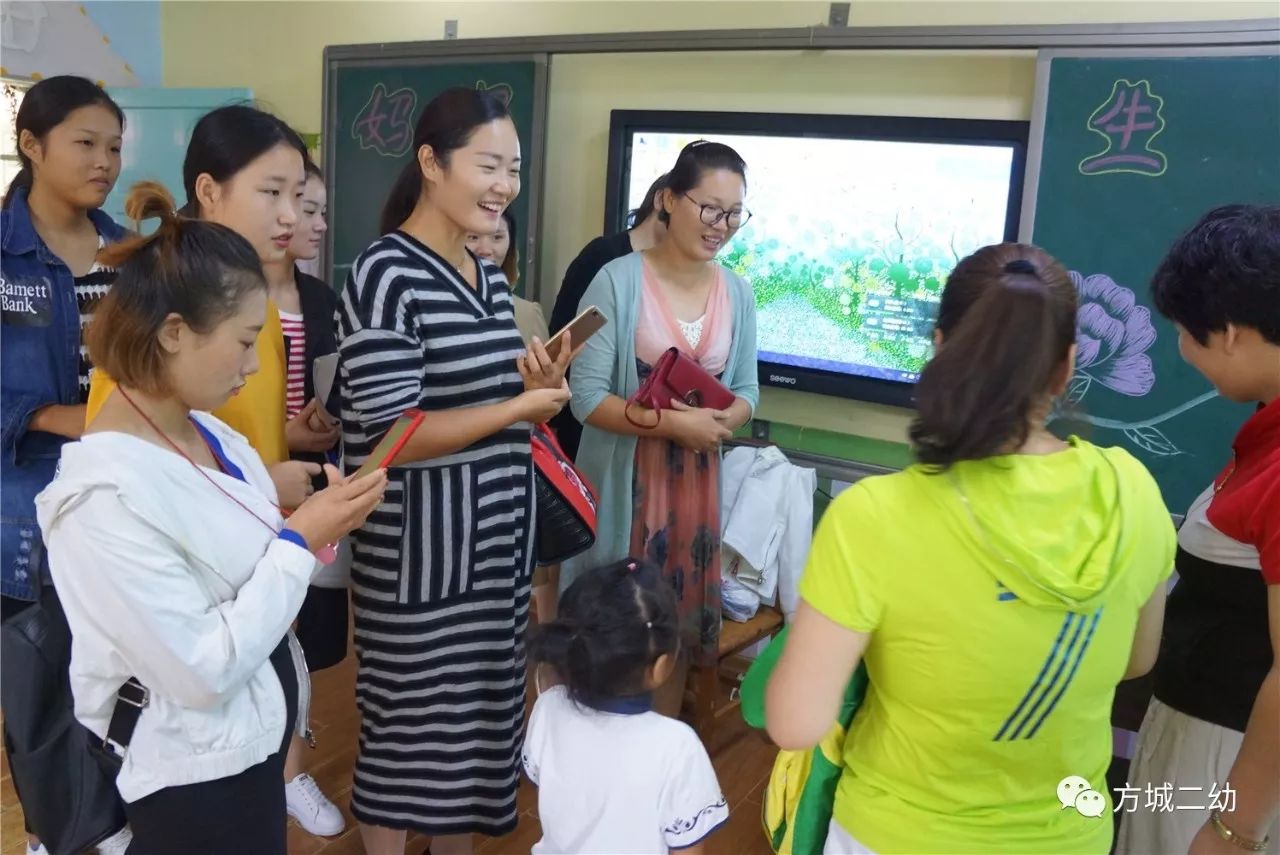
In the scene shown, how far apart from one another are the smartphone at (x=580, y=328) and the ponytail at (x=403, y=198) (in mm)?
348

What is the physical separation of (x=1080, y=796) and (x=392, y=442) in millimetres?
1008

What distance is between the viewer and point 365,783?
1733 millimetres

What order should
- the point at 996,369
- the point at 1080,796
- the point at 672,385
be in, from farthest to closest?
the point at 672,385, the point at 1080,796, the point at 996,369

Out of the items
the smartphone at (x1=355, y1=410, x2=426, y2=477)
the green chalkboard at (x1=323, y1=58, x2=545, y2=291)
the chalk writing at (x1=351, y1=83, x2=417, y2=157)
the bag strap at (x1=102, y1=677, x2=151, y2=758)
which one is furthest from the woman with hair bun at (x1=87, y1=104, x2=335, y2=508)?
the chalk writing at (x1=351, y1=83, x2=417, y2=157)

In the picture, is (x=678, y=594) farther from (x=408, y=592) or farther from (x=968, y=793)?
(x=968, y=793)

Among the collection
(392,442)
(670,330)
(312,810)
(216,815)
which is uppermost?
(670,330)

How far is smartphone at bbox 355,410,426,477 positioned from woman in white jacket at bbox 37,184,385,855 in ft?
0.35

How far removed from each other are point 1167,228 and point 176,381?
2279mm

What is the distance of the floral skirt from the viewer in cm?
226

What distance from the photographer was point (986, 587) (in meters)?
0.97

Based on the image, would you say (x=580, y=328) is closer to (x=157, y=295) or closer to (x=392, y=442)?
(x=392, y=442)

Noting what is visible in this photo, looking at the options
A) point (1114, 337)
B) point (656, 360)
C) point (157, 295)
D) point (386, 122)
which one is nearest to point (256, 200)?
point (157, 295)

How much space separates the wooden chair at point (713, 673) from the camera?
100 inches

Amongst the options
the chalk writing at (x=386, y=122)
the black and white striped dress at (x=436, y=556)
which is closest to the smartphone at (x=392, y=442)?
the black and white striped dress at (x=436, y=556)
